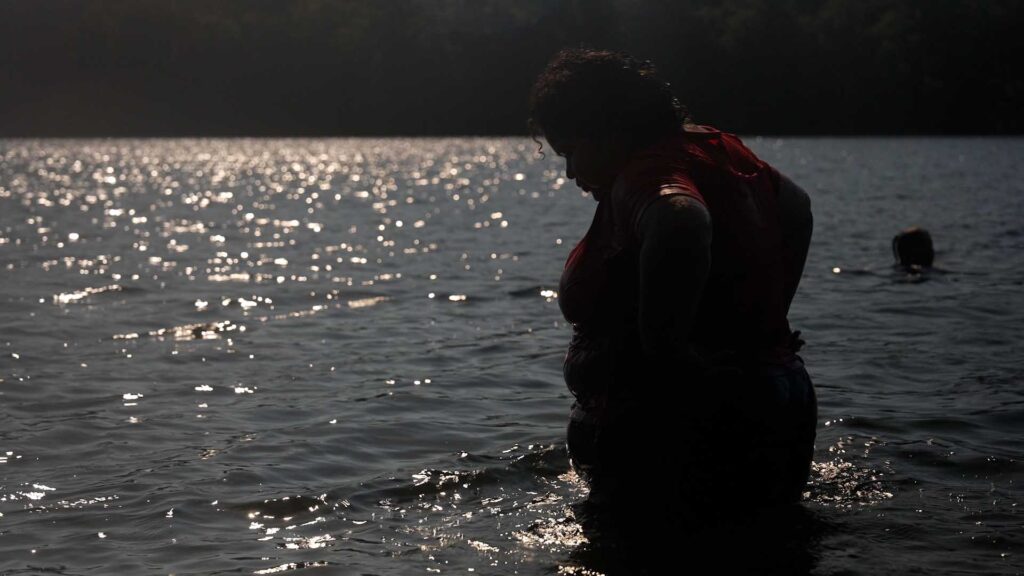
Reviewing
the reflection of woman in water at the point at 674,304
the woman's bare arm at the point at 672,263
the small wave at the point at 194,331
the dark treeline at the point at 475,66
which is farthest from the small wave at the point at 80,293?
the dark treeline at the point at 475,66

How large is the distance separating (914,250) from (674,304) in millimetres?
14919

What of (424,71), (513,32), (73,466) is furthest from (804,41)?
(73,466)

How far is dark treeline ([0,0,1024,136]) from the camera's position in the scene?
133m

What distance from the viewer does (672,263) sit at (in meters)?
4.95

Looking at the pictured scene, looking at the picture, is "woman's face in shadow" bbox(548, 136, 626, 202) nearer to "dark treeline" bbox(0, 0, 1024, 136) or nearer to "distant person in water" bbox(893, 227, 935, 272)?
"distant person in water" bbox(893, 227, 935, 272)

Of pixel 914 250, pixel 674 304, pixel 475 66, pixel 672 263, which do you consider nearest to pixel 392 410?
pixel 674 304

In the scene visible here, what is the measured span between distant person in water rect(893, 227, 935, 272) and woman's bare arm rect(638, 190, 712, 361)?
14.7 m

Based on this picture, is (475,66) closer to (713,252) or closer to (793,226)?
(793,226)

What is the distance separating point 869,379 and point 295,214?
25.1 m

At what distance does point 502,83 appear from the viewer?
136 meters

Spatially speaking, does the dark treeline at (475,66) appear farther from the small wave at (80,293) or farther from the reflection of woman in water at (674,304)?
the reflection of woman in water at (674,304)

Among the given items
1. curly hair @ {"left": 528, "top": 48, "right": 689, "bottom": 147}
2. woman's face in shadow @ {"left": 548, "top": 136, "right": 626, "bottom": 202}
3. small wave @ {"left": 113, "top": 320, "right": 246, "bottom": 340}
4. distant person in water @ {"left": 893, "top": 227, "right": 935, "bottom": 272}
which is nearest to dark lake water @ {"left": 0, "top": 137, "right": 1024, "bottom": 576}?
small wave @ {"left": 113, "top": 320, "right": 246, "bottom": 340}

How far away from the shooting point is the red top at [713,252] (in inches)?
207

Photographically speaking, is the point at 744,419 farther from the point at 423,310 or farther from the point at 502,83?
the point at 502,83
